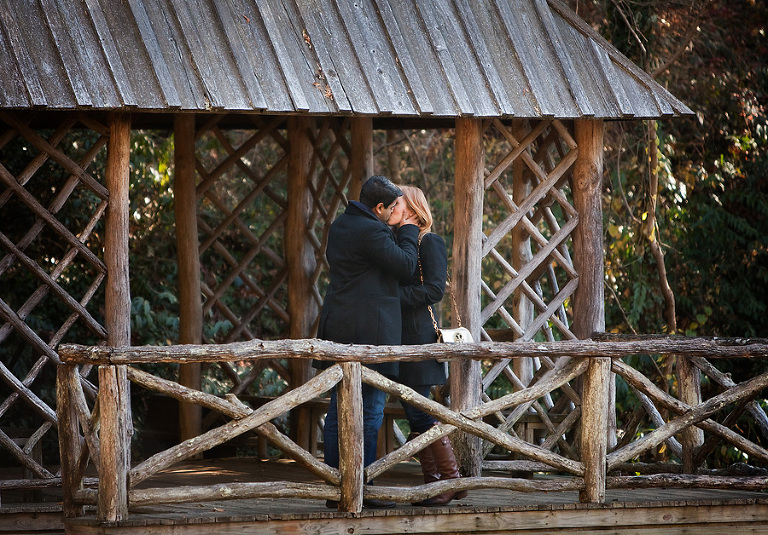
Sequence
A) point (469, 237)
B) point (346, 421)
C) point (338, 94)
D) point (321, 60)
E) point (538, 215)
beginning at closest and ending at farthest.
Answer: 1. point (346, 421)
2. point (338, 94)
3. point (321, 60)
4. point (469, 237)
5. point (538, 215)

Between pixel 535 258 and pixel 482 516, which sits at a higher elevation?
pixel 535 258

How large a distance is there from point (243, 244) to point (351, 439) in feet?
26.0

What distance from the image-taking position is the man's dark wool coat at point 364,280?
622 cm

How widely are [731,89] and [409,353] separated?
29.0 feet

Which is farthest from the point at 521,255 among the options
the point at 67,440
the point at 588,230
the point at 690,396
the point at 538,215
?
the point at 67,440

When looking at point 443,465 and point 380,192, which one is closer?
point 380,192

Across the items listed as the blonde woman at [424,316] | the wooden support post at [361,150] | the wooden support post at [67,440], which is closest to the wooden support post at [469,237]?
the blonde woman at [424,316]

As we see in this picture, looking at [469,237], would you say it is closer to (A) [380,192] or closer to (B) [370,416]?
(A) [380,192]

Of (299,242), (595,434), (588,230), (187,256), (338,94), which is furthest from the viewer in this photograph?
(299,242)

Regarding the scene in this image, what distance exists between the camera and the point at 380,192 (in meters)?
6.32

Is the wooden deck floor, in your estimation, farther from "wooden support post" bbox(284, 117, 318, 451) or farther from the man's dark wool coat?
"wooden support post" bbox(284, 117, 318, 451)

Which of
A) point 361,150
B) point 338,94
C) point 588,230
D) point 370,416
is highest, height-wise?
point 361,150

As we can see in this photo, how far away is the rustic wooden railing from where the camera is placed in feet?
19.1

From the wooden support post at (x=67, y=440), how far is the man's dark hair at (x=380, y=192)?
1943 millimetres
